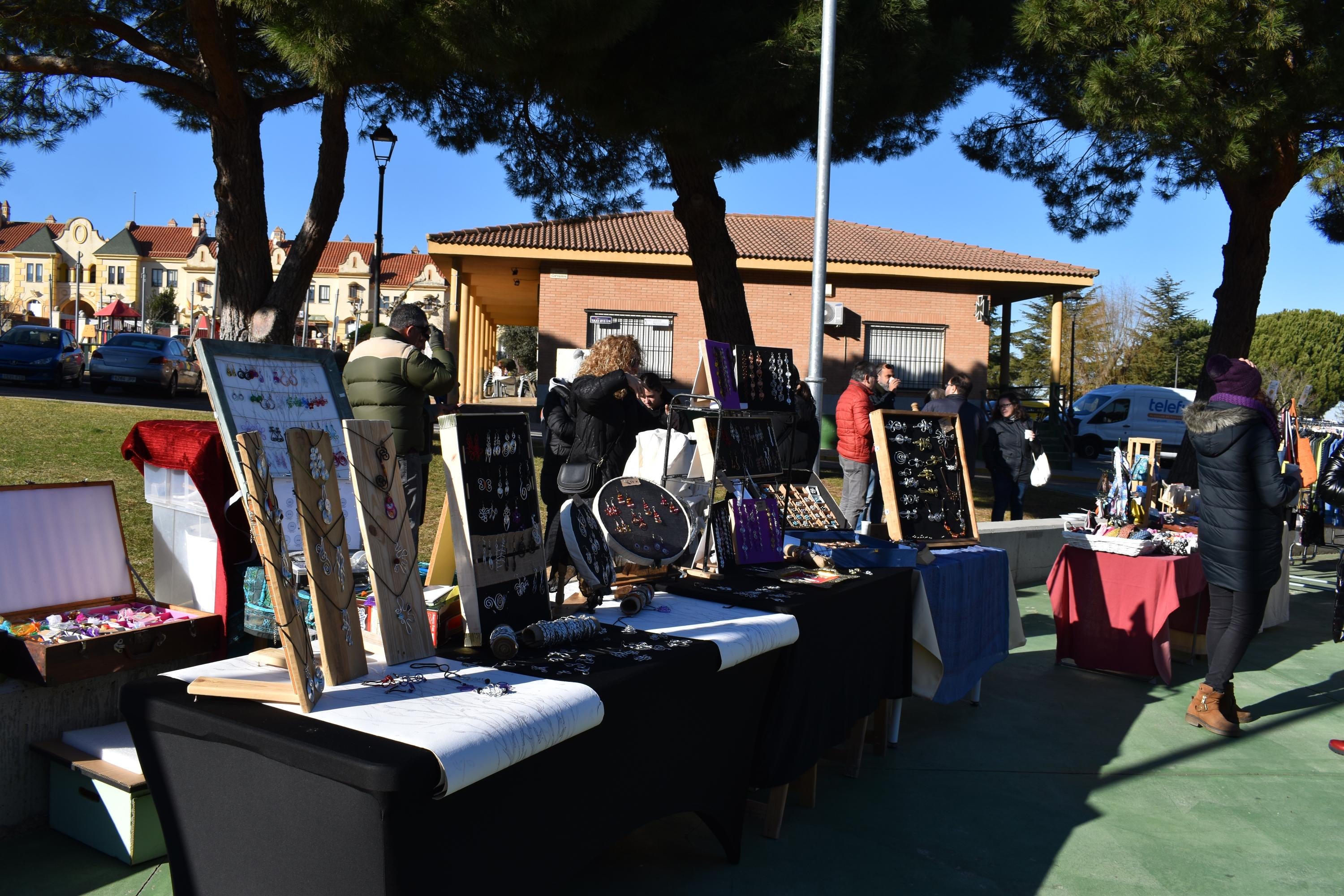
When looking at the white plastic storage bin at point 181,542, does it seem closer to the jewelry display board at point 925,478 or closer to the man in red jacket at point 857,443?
the jewelry display board at point 925,478

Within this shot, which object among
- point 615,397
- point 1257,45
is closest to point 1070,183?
point 1257,45

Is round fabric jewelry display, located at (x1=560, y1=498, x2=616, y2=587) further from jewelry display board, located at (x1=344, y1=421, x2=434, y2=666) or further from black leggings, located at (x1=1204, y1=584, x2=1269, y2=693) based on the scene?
black leggings, located at (x1=1204, y1=584, x2=1269, y2=693)

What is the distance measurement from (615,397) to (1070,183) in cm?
883

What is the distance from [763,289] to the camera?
833 inches

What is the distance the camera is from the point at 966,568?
460cm

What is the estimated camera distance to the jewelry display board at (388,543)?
233 centimetres

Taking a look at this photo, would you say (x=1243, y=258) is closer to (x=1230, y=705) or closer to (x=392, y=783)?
(x=1230, y=705)

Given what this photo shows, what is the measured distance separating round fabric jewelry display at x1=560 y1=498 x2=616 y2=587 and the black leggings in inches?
124

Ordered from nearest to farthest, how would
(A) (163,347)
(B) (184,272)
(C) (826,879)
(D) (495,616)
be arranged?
1. (D) (495,616)
2. (C) (826,879)
3. (A) (163,347)
4. (B) (184,272)

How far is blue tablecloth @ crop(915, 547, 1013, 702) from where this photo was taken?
4.33 metres

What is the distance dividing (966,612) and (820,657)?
1466 millimetres

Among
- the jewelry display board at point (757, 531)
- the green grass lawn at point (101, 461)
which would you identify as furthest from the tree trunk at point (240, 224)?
the jewelry display board at point (757, 531)

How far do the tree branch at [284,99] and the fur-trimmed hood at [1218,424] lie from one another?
6.96 m

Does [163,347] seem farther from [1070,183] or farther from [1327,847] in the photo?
[1327,847]
